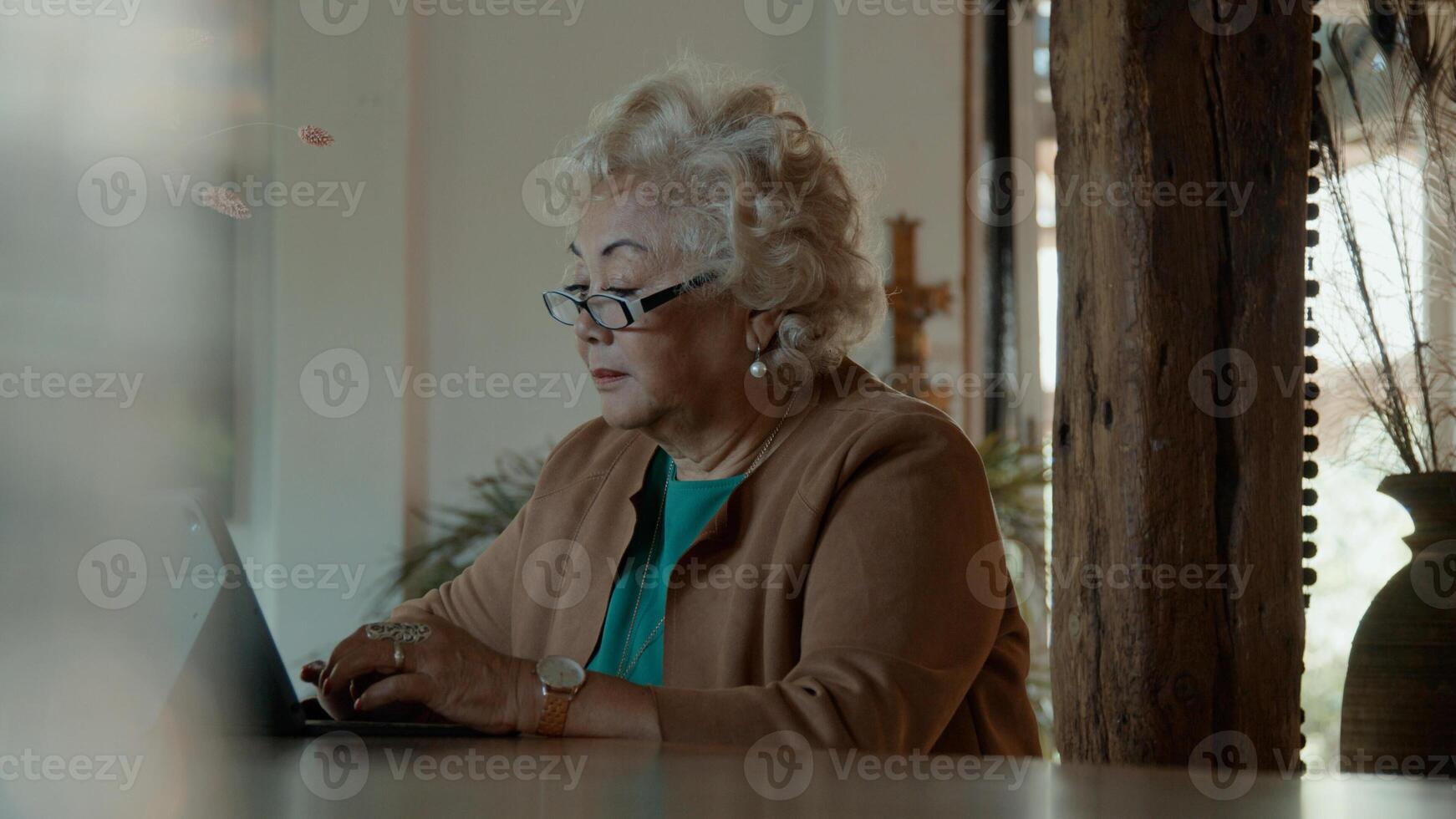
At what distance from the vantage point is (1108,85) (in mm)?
1760

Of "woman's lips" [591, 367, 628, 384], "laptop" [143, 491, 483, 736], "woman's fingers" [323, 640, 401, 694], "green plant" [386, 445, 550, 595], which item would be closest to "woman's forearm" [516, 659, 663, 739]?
"woman's fingers" [323, 640, 401, 694]

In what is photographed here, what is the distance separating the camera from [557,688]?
1284 millimetres

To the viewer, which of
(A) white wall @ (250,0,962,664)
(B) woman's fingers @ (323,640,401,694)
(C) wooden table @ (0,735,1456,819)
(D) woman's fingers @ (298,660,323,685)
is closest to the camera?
(C) wooden table @ (0,735,1456,819)

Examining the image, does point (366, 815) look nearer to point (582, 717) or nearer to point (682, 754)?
point (682, 754)

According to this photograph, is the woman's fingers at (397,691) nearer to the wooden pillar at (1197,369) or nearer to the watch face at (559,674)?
the watch face at (559,674)

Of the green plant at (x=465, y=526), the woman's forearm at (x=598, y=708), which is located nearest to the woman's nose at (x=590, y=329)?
the woman's forearm at (x=598, y=708)

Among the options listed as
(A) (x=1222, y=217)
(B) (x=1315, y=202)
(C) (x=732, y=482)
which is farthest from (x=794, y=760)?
(B) (x=1315, y=202)

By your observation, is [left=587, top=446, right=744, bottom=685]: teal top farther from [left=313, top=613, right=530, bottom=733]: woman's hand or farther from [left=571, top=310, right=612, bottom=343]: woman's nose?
[left=313, top=613, right=530, bottom=733]: woman's hand

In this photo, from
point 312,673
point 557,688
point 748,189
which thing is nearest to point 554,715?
point 557,688

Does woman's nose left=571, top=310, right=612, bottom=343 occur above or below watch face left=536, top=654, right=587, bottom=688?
above

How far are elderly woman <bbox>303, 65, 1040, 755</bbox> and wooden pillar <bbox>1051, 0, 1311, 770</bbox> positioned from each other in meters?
0.21

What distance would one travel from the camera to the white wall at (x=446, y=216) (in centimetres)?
345

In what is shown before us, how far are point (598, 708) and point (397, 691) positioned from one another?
0.20m

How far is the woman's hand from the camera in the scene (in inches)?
48.1
